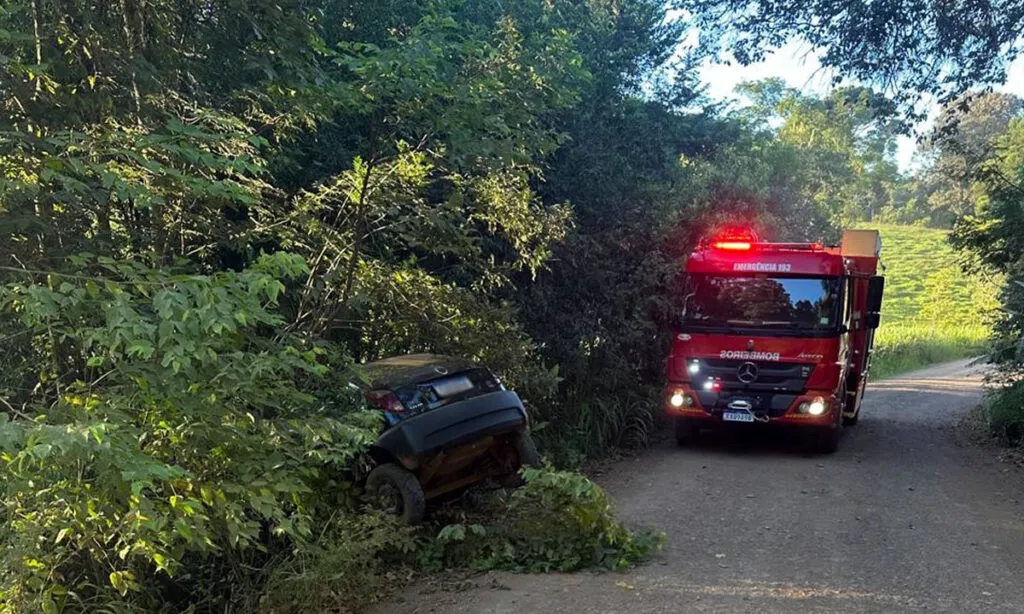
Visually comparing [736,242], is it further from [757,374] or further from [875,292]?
[875,292]

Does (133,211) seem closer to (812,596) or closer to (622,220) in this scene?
(812,596)

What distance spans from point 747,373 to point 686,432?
5.24ft

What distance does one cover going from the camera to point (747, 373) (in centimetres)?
1035

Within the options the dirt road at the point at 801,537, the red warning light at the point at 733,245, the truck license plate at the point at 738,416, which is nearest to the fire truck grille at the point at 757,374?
the truck license plate at the point at 738,416

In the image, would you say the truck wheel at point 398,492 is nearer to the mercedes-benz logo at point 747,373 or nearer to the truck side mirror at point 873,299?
the mercedes-benz logo at point 747,373

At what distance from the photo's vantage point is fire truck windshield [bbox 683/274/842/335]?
10.3m

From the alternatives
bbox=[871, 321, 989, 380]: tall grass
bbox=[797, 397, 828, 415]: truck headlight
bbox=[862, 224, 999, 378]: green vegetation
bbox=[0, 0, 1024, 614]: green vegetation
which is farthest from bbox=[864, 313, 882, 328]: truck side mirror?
bbox=[871, 321, 989, 380]: tall grass

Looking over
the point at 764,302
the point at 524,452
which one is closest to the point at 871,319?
the point at 764,302

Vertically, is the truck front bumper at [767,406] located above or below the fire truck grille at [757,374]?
below

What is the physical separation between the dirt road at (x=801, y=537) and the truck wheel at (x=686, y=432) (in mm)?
212

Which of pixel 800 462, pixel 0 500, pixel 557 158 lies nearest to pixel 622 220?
pixel 557 158

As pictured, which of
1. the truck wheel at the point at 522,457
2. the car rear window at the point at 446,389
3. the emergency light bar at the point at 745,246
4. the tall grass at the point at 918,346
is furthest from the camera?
the tall grass at the point at 918,346

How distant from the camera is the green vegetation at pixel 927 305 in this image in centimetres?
3019

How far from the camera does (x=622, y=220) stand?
12.1 meters
